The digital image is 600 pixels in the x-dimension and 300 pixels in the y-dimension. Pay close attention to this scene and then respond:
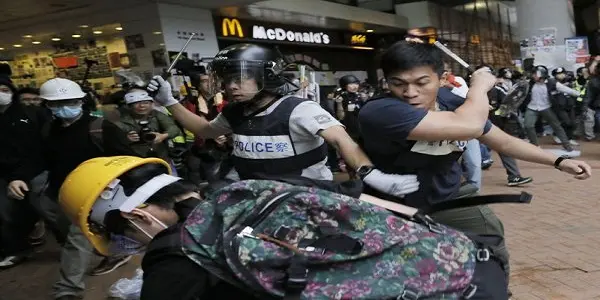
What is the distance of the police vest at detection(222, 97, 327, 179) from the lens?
2.63 meters

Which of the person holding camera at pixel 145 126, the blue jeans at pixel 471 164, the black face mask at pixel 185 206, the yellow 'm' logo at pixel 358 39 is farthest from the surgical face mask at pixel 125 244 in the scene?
the yellow 'm' logo at pixel 358 39

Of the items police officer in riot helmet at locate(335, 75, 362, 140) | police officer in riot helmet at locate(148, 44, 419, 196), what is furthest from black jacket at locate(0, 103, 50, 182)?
police officer in riot helmet at locate(335, 75, 362, 140)

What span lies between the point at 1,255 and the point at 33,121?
1.49 metres

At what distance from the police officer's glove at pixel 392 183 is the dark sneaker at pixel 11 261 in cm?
481

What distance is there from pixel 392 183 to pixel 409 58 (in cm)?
47

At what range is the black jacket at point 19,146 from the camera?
5.07 meters

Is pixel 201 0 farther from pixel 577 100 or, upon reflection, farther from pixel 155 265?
pixel 155 265

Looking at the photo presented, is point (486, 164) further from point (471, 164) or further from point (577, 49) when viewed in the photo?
point (577, 49)

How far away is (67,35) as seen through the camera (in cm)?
1149

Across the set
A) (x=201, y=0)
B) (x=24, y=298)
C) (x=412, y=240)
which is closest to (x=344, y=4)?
(x=201, y=0)

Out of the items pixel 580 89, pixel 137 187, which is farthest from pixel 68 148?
pixel 580 89

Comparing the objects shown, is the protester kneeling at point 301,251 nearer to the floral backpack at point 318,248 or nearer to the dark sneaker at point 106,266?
the floral backpack at point 318,248

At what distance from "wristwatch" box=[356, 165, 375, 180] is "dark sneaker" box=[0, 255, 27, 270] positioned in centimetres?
474

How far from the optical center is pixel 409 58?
2.06 m
